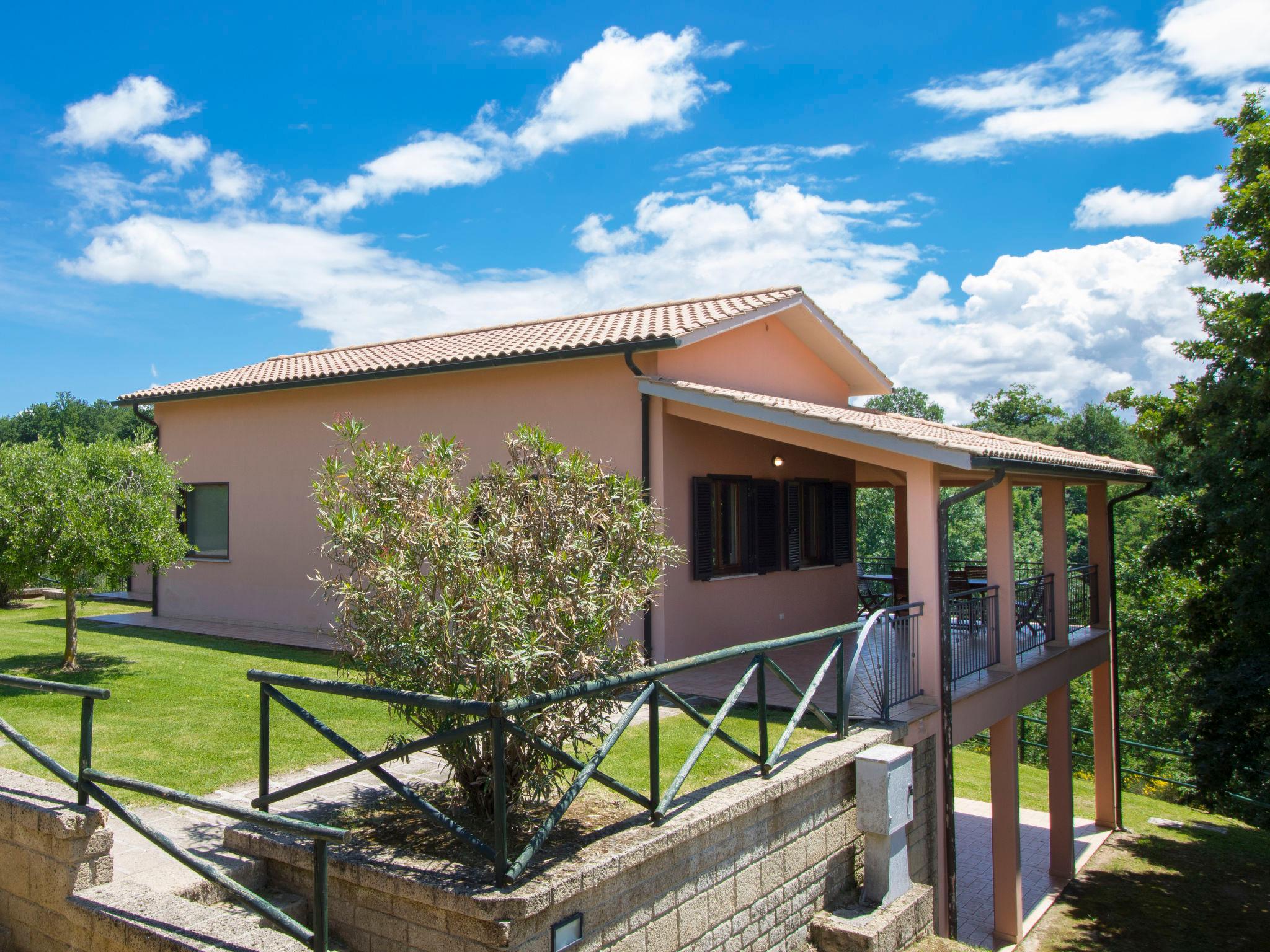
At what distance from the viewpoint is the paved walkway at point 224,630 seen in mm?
12336

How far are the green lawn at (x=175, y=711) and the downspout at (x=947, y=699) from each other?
5012 mm

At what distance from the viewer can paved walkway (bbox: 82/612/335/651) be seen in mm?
12336

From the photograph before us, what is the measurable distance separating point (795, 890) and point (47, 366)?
60886 mm

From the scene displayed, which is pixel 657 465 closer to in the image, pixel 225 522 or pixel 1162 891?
pixel 225 522

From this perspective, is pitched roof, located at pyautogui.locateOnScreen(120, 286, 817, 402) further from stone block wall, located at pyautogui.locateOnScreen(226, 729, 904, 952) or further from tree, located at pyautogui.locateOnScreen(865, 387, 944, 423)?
tree, located at pyautogui.locateOnScreen(865, 387, 944, 423)

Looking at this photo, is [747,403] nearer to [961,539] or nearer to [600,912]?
[600,912]

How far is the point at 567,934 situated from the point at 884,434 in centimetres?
534

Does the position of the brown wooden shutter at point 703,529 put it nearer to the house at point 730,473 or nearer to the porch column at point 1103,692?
the house at point 730,473

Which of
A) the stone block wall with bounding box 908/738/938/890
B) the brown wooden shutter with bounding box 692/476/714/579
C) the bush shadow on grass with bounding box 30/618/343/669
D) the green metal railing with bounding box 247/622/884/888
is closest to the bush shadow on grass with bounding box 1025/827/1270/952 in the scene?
the stone block wall with bounding box 908/738/938/890

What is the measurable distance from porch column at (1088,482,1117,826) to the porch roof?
3.40 metres

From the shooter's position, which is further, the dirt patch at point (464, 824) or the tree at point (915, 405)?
the tree at point (915, 405)

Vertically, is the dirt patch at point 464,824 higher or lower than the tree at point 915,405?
lower

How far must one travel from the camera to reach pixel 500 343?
12.1 meters

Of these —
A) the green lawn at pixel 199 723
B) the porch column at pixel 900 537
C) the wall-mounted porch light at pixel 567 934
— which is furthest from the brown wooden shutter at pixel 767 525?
the wall-mounted porch light at pixel 567 934
